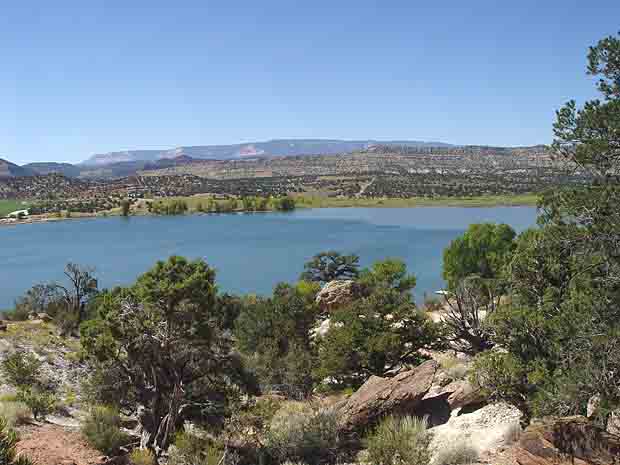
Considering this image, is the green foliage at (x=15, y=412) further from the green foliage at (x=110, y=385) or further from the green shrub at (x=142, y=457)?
the green shrub at (x=142, y=457)

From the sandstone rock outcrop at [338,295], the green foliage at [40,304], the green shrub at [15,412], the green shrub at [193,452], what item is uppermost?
the green shrub at [15,412]

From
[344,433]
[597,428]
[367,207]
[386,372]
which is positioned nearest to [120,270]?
[386,372]

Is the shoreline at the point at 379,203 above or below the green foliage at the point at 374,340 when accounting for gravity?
below

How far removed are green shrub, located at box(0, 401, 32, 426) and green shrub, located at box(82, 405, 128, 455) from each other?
1.80 m

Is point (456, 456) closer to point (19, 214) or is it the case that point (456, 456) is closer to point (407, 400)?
point (407, 400)

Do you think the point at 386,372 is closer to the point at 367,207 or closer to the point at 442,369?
the point at 442,369

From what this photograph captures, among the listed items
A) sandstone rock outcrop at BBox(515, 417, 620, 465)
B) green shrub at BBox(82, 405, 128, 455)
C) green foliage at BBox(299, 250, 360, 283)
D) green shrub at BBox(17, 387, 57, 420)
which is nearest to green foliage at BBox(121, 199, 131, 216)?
green foliage at BBox(299, 250, 360, 283)

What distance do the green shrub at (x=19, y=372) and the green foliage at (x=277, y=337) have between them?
8309 mm

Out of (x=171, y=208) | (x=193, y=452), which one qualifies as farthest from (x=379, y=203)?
(x=193, y=452)

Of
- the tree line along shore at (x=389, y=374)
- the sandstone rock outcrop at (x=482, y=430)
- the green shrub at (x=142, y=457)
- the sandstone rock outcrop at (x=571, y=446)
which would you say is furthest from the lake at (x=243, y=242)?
the sandstone rock outcrop at (x=571, y=446)

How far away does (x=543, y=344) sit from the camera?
13.4 meters

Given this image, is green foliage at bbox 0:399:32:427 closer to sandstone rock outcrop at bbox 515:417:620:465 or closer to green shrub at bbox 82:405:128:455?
green shrub at bbox 82:405:128:455

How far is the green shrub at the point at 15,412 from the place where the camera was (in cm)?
1440

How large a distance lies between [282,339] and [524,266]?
14695 millimetres
